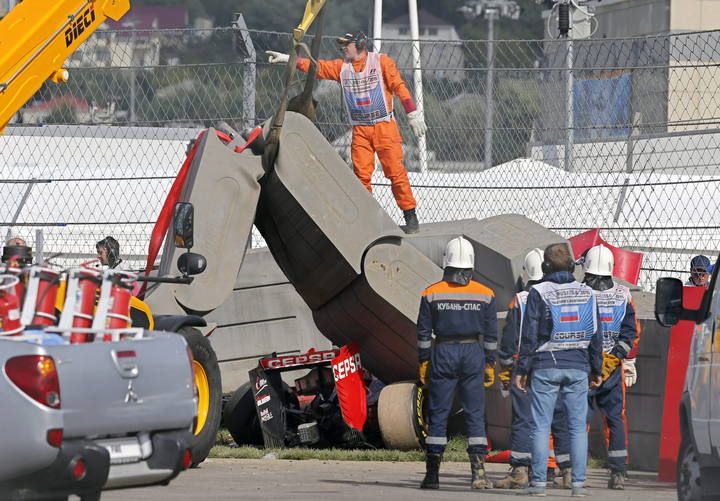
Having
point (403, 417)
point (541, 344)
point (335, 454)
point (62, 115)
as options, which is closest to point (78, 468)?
point (541, 344)

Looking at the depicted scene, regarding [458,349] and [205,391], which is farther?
[205,391]

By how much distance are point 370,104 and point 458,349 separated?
451 cm

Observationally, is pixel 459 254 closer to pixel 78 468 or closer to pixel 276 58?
pixel 276 58

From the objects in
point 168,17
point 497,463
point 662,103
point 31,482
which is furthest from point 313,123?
point 168,17

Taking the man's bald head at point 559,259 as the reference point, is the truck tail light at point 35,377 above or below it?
below

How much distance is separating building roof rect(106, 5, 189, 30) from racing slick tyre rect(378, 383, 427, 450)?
3671cm

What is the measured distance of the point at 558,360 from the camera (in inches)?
452

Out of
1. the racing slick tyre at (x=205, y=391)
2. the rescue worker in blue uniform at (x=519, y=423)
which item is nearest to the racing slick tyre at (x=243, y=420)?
the racing slick tyre at (x=205, y=391)

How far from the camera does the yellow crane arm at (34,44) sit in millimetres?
15125

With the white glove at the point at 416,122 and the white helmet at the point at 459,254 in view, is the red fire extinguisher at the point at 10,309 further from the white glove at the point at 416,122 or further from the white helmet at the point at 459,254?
the white glove at the point at 416,122

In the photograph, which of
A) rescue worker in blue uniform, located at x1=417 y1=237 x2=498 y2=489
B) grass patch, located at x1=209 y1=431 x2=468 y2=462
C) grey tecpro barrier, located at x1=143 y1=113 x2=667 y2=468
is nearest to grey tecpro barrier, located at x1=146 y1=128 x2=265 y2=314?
grey tecpro barrier, located at x1=143 y1=113 x2=667 y2=468

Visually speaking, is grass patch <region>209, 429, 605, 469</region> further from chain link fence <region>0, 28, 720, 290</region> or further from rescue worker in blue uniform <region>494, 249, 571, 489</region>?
chain link fence <region>0, 28, 720, 290</region>

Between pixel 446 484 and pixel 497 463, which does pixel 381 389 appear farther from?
pixel 446 484

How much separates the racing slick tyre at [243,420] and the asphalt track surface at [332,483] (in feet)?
4.05
